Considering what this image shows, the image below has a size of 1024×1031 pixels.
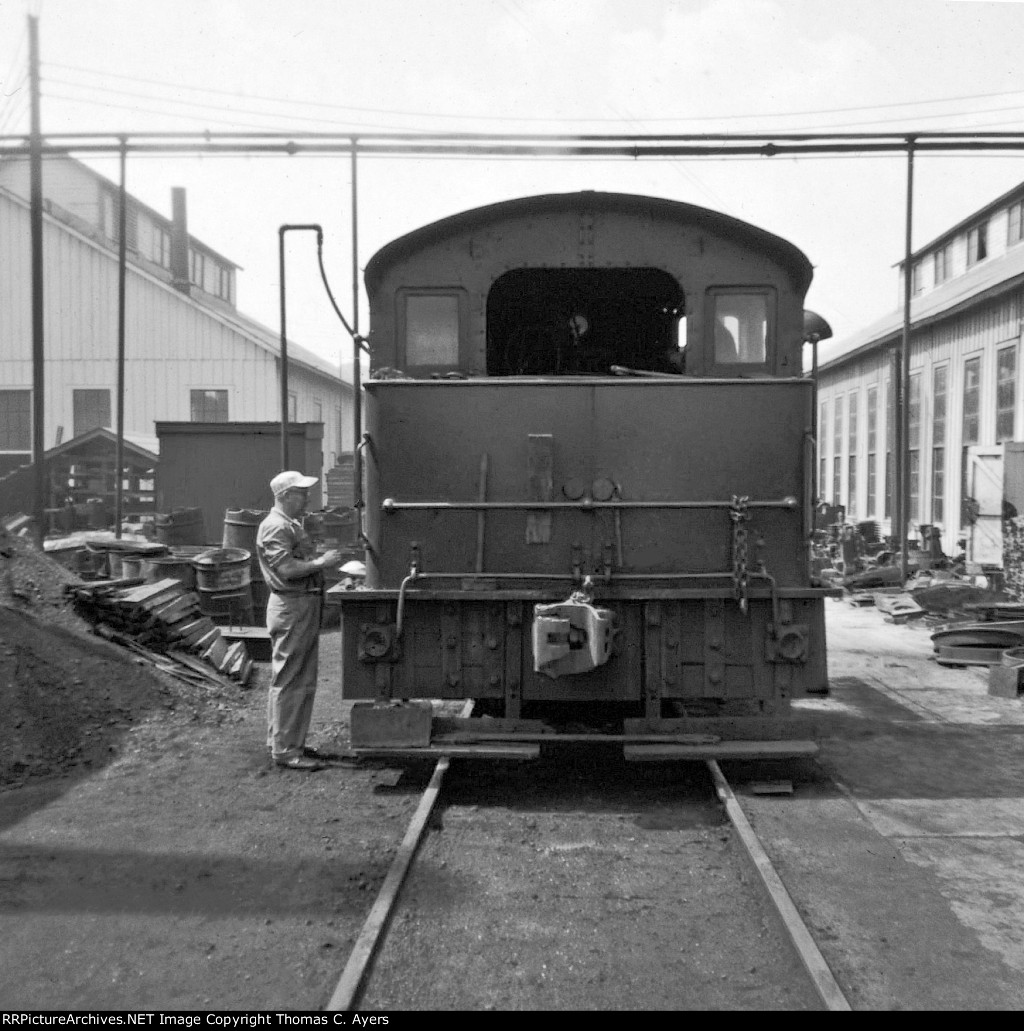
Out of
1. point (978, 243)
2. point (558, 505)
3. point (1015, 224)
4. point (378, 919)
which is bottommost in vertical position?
point (378, 919)

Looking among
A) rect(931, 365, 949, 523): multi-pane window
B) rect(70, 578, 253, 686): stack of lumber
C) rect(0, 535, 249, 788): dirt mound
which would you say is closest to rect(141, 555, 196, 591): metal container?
rect(70, 578, 253, 686): stack of lumber

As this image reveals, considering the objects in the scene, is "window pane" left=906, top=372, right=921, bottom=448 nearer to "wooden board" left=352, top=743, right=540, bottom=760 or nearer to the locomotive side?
the locomotive side

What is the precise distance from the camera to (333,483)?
24812 millimetres

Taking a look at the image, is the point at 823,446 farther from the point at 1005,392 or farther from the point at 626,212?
the point at 626,212

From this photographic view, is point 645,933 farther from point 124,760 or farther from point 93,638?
point 93,638

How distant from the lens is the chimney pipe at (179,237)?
33.3m

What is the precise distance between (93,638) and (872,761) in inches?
237

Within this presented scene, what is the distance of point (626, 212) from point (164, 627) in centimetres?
545

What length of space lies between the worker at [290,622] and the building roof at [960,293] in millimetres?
16543

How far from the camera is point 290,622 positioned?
6512 millimetres

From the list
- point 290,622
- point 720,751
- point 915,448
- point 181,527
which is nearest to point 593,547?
point 720,751

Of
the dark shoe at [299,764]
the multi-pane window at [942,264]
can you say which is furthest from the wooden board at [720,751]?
the multi-pane window at [942,264]

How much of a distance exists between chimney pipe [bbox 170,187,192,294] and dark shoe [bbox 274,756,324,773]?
1131 inches
